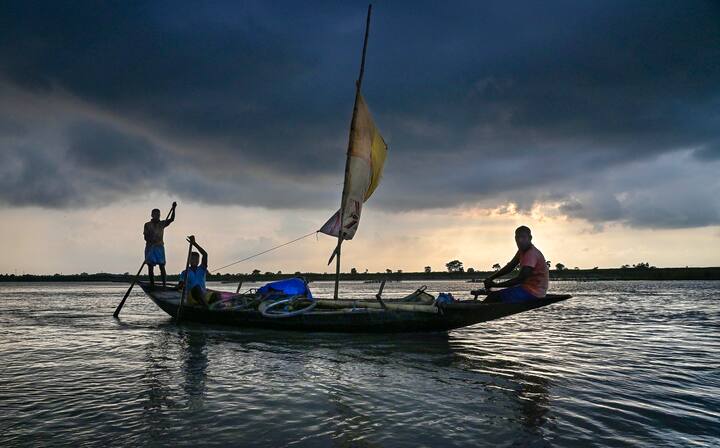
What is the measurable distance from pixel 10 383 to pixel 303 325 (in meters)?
7.54

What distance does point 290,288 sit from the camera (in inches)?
610

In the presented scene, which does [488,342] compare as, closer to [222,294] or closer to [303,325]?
[303,325]

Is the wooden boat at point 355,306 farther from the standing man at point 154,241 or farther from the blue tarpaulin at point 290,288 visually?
the standing man at point 154,241

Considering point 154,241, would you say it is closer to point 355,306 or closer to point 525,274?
point 355,306

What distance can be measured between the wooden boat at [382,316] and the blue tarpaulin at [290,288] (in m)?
0.95

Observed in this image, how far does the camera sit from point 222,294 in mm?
17750

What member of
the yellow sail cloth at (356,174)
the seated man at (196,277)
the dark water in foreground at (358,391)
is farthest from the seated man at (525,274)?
the seated man at (196,277)

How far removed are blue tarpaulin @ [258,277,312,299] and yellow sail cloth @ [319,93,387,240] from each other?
2527mm

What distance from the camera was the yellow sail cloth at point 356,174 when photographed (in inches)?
666

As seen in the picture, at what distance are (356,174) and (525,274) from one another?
26.6 feet

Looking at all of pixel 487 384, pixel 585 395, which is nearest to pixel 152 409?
pixel 487 384

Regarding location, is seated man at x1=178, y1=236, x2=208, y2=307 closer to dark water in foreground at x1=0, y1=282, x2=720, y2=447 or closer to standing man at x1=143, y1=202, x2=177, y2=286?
standing man at x1=143, y1=202, x2=177, y2=286

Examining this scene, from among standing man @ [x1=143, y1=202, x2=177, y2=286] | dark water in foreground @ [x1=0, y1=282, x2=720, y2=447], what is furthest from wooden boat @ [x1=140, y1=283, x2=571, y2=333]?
standing man @ [x1=143, y1=202, x2=177, y2=286]

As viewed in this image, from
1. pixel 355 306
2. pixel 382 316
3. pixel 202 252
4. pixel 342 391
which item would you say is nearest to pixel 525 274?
pixel 382 316
